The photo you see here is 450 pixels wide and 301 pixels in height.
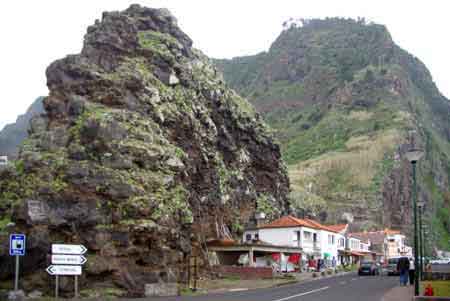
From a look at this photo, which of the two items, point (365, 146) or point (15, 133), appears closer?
point (15, 133)

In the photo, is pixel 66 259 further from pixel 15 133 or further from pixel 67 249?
pixel 15 133

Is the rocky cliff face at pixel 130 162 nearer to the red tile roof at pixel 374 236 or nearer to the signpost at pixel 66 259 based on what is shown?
the signpost at pixel 66 259

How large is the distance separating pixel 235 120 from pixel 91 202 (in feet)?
126

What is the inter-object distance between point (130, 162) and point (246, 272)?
14926 mm

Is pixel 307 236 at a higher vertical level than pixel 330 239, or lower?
higher

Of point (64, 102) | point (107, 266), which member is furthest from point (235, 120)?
point (107, 266)

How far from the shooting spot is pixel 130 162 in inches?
1699

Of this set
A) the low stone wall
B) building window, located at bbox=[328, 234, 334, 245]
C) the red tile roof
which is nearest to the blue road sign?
the low stone wall

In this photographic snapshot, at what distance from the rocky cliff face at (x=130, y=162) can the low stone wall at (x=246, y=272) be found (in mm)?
2986

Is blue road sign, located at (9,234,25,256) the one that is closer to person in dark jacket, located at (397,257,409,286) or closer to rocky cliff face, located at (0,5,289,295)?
rocky cliff face, located at (0,5,289,295)

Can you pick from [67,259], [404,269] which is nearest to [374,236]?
[404,269]

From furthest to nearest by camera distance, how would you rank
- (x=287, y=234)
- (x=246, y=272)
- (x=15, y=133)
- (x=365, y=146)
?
(x=365, y=146), (x=15, y=133), (x=287, y=234), (x=246, y=272)

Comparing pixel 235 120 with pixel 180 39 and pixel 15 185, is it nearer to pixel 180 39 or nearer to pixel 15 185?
pixel 180 39

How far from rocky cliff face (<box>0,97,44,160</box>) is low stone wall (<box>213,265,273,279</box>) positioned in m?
48.8
